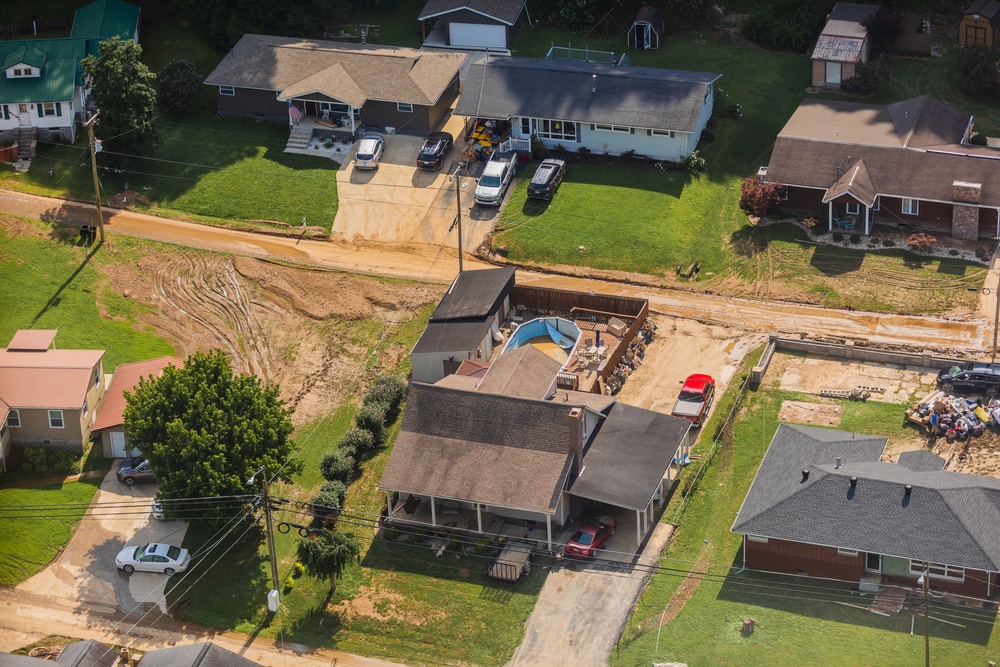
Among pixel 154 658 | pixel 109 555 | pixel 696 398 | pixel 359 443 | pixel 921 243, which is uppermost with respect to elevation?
pixel 921 243

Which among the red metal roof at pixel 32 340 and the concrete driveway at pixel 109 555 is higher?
the red metal roof at pixel 32 340

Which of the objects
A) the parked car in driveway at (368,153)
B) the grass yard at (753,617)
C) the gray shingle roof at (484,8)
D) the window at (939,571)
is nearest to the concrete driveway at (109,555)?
the grass yard at (753,617)

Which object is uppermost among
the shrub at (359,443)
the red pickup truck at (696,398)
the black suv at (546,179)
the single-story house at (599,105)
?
the single-story house at (599,105)

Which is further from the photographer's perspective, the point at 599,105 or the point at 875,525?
the point at 599,105

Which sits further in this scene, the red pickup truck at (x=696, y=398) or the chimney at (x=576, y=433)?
the red pickup truck at (x=696, y=398)

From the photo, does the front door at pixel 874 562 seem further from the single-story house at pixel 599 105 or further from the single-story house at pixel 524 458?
the single-story house at pixel 599 105

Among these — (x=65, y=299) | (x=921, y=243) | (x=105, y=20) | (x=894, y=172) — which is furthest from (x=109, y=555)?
(x=894, y=172)

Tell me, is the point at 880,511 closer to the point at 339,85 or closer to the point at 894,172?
the point at 894,172

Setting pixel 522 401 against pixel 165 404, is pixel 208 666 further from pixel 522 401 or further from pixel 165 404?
pixel 522 401
